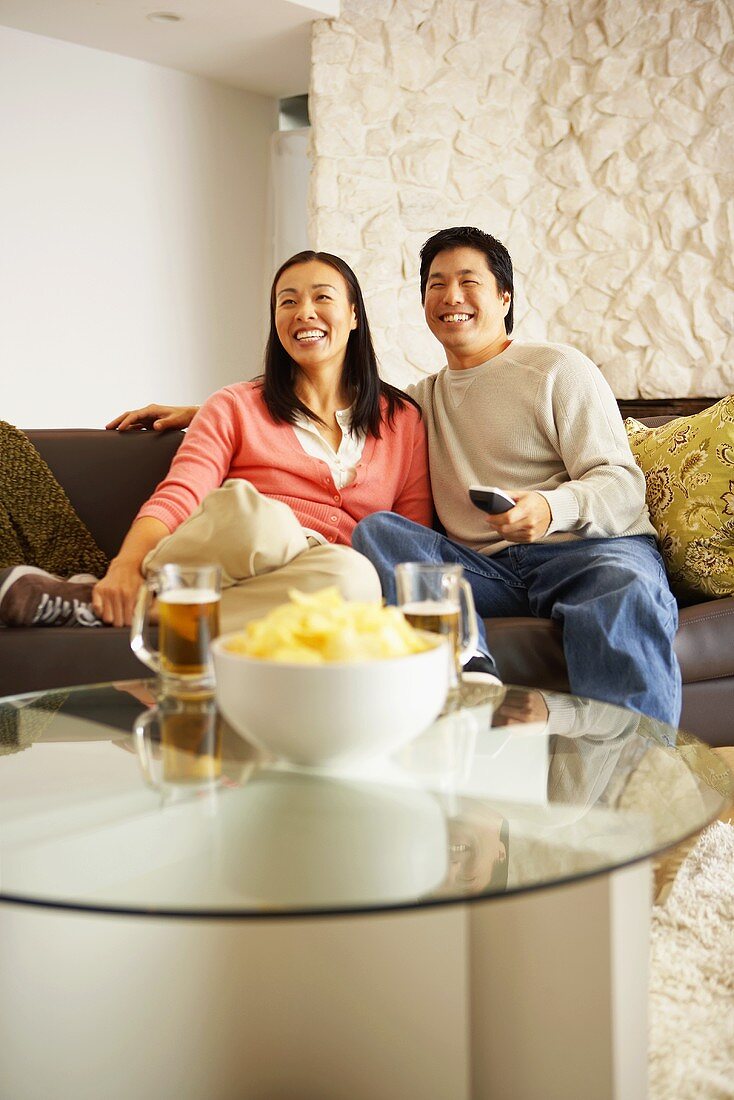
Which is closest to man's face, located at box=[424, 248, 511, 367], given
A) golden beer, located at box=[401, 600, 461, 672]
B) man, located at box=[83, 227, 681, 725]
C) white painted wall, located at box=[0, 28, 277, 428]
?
man, located at box=[83, 227, 681, 725]

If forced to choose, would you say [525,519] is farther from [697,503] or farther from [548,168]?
[548,168]

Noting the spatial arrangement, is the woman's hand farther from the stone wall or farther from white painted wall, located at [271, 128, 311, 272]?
white painted wall, located at [271, 128, 311, 272]

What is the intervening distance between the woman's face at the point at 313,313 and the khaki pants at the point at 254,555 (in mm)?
549

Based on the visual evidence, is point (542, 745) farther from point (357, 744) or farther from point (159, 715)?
point (159, 715)

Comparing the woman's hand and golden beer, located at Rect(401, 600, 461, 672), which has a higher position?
golden beer, located at Rect(401, 600, 461, 672)

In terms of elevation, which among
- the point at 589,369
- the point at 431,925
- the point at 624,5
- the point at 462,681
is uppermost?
the point at 624,5

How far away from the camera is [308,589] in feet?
5.98

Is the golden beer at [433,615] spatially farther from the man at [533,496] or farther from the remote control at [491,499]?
Answer: the remote control at [491,499]

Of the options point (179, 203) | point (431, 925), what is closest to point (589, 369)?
point (431, 925)

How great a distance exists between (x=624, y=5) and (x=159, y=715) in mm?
4532

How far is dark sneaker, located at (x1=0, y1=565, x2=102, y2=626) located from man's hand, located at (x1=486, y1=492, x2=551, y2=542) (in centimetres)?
77

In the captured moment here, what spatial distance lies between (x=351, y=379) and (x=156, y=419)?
19.0 inches

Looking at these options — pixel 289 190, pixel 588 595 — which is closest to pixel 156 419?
pixel 588 595

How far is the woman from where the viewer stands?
220cm
